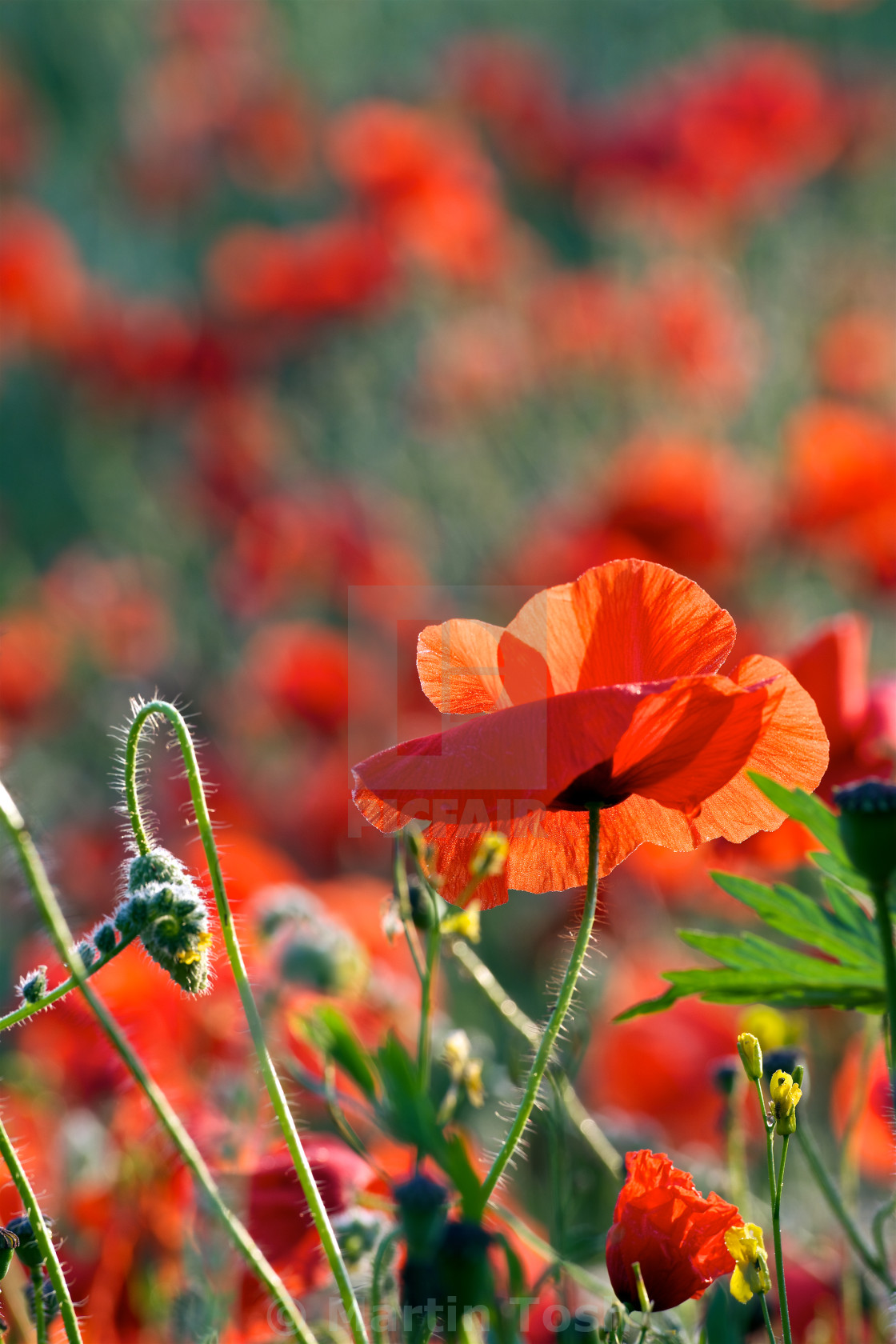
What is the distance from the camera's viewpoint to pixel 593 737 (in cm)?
45

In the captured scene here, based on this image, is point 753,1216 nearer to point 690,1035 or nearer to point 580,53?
point 690,1035

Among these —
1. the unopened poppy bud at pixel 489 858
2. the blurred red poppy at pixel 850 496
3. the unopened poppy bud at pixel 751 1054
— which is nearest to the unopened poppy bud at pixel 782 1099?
the unopened poppy bud at pixel 751 1054

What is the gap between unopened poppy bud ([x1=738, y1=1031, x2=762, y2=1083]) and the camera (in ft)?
1.40

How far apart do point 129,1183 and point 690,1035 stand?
0.47m

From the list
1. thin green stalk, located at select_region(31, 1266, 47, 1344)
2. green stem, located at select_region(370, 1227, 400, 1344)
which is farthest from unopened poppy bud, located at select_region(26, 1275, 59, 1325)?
green stem, located at select_region(370, 1227, 400, 1344)

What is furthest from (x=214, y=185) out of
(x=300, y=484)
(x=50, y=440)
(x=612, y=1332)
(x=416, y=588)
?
(x=612, y=1332)

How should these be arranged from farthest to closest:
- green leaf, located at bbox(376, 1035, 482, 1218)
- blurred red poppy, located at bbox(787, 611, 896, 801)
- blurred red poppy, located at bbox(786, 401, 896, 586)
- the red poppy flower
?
blurred red poppy, located at bbox(786, 401, 896, 586)
blurred red poppy, located at bbox(787, 611, 896, 801)
the red poppy flower
green leaf, located at bbox(376, 1035, 482, 1218)

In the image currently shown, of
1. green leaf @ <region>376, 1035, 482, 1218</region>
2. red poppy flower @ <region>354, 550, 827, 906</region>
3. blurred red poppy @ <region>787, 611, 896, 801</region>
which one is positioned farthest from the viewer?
blurred red poppy @ <region>787, 611, 896, 801</region>

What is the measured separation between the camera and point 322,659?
71.2 inches

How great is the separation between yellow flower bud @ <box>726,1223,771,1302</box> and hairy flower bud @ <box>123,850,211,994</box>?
0.19 m

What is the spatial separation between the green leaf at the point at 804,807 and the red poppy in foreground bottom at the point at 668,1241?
0.12 m

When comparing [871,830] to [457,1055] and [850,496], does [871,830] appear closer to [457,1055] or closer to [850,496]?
[457,1055]

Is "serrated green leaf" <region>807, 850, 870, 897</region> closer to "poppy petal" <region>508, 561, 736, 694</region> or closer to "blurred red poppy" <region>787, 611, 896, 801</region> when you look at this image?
"poppy petal" <region>508, 561, 736, 694</region>

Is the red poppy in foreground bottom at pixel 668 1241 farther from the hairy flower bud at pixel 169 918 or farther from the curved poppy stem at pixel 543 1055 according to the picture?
the hairy flower bud at pixel 169 918
